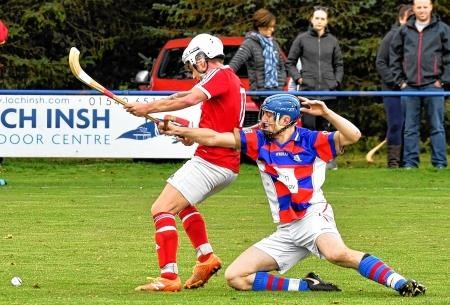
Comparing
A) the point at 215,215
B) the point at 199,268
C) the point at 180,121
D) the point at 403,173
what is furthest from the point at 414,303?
the point at 403,173

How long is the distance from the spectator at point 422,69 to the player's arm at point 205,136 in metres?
10.3

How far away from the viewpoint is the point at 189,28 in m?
29.1

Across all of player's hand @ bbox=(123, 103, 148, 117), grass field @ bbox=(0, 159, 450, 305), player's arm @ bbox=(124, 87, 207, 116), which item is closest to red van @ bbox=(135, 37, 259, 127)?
grass field @ bbox=(0, 159, 450, 305)

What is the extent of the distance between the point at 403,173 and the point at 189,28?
922 centimetres

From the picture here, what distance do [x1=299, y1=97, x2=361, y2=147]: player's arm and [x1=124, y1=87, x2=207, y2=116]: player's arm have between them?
0.90 meters

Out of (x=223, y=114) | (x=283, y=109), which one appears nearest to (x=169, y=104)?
(x=223, y=114)

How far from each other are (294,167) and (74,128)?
10908 millimetres

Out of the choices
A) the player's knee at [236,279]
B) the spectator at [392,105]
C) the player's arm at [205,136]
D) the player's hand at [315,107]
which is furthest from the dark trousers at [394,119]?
the player's hand at [315,107]

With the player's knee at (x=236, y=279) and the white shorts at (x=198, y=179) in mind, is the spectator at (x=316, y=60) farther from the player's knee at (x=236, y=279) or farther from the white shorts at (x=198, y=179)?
the player's knee at (x=236, y=279)

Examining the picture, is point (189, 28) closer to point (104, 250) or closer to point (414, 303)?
point (104, 250)

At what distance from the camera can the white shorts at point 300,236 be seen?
10.4 metres

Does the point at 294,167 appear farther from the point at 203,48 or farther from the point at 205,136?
the point at 203,48

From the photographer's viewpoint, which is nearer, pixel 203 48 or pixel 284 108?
pixel 284 108

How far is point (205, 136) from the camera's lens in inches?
418
